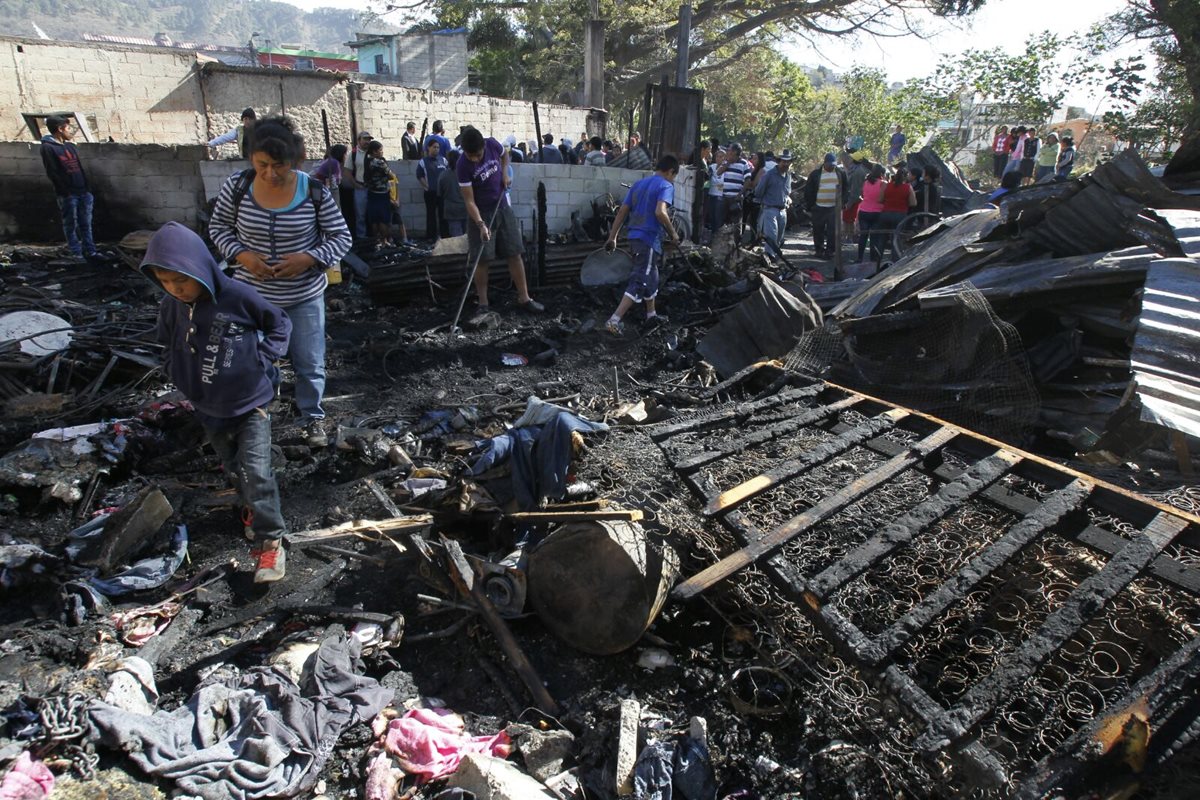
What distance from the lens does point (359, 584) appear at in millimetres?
3211

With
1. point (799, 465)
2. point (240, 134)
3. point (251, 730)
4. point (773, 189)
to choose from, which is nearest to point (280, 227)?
point (251, 730)

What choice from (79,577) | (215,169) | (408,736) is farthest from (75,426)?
→ (215,169)

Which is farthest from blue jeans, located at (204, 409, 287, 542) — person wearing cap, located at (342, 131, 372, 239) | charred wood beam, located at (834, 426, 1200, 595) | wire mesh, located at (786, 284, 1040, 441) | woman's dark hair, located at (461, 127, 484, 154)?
person wearing cap, located at (342, 131, 372, 239)

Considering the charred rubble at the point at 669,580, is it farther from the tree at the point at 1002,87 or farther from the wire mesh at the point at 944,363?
the tree at the point at 1002,87

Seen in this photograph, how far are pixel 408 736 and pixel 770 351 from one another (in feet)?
14.1

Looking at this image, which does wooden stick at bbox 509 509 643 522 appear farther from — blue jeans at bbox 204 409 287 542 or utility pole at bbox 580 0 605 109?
utility pole at bbox 580 0 605 109

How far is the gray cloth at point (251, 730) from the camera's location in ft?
6.84

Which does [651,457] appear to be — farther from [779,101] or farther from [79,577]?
[779,101]

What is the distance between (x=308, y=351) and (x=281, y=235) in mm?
716

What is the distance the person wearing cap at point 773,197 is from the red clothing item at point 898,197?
1.44m

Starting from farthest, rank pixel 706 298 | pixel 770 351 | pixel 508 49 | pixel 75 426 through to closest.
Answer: pixel 508 49, pixel 706 298, pixel 770 351, pixel 75 426

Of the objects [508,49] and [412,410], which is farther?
[508,49]

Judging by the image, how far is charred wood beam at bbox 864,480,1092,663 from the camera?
2069 millimetres

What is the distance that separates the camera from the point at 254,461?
10.0ft
